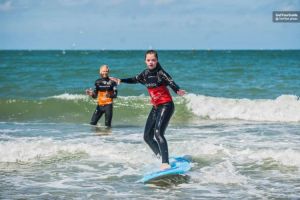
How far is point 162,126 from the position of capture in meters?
7.91

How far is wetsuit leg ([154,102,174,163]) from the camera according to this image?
7816 mm

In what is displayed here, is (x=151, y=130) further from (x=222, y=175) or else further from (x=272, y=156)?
(x=272, y=156)

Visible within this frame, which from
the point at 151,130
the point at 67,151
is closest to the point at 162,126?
the point at 151,130

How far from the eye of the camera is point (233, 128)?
13.9m

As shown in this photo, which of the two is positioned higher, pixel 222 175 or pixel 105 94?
pixel 105 94

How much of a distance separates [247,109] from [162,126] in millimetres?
10726

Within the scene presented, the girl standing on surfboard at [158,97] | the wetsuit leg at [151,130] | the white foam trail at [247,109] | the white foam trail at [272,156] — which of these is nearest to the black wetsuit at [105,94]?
the white foam trail at [272,156]

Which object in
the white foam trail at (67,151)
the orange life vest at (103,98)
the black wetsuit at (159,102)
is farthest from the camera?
the orange life vest at (103,98)

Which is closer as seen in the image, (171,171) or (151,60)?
(171,171)

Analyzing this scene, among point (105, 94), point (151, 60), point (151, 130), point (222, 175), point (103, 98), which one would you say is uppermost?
point (151, 60)

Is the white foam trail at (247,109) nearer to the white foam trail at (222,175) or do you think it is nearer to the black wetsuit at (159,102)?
the white foam trail at (222,175)

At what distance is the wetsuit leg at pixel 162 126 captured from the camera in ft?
25.6

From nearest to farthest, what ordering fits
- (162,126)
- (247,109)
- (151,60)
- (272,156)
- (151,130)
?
(151,60) → (162,126) → (151,130) → (272,156) → (247,109)

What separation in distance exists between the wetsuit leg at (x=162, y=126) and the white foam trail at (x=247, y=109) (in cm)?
941
